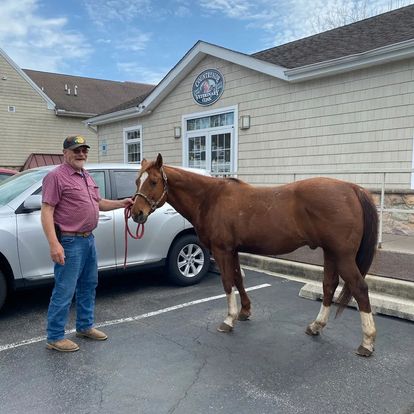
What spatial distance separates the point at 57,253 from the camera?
3.37m

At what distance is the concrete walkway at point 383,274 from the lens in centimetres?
467

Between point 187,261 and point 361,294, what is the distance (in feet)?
9.40

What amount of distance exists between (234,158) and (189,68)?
315 cm

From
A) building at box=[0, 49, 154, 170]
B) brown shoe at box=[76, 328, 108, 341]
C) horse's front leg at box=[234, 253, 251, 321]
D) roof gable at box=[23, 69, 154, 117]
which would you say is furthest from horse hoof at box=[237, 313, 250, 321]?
roof gable at box=[23, 69, 154, 117]

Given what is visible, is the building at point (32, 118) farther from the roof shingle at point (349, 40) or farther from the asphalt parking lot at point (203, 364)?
the asphalt parking lot at point (203, 364)

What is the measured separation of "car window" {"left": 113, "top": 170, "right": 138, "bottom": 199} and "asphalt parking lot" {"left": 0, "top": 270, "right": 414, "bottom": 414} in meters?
1.44

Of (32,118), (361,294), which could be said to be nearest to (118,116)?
(32,118)

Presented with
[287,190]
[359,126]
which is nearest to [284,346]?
[287,190]

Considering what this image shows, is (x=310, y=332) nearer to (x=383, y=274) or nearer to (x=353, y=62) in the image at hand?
(x=383, y=274)

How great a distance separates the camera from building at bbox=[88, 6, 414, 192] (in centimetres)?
752

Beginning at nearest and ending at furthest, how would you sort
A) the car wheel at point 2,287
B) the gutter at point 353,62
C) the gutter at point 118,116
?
the car wheel at point 2,287
the gutter at point 353,62
the gutter at point 118,116

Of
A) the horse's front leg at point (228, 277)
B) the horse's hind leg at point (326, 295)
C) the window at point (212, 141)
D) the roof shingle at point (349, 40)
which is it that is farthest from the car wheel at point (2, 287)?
the roof shingle at point (349, 40)

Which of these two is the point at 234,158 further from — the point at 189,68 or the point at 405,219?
the point at 405,219

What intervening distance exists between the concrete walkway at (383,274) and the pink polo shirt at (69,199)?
3.12 meters
